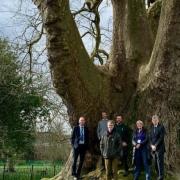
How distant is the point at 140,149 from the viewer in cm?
1097

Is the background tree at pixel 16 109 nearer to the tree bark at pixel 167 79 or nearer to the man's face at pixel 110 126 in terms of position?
A: the tree bark at pixel 167 79

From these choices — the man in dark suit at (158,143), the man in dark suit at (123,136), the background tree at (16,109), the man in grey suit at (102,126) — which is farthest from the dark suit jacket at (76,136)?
the background tree at (16,109)

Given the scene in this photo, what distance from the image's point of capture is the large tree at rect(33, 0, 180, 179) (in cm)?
1097

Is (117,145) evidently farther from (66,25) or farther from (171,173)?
(66,25)

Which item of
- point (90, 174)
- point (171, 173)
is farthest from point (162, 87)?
point (90, 174)

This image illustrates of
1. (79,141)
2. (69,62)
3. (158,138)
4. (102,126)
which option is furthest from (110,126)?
(69,62)

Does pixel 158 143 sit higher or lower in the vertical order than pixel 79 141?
lower

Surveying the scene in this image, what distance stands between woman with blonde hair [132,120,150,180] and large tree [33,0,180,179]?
1.30 metres

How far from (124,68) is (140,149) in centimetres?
309

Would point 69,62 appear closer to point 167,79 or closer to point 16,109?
point 167,79

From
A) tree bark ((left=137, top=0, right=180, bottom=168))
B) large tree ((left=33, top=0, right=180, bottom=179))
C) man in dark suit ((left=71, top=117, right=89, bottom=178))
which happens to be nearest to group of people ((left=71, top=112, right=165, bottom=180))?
man in dark suit ((left=71, top=117, right=89, bottom=178))

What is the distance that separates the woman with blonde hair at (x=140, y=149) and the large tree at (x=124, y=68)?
1298mm

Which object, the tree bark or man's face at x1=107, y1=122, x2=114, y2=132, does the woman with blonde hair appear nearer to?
man's face at x1=107, y1=122, x2=114, y2=132

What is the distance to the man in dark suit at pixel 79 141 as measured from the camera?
11414 mm
